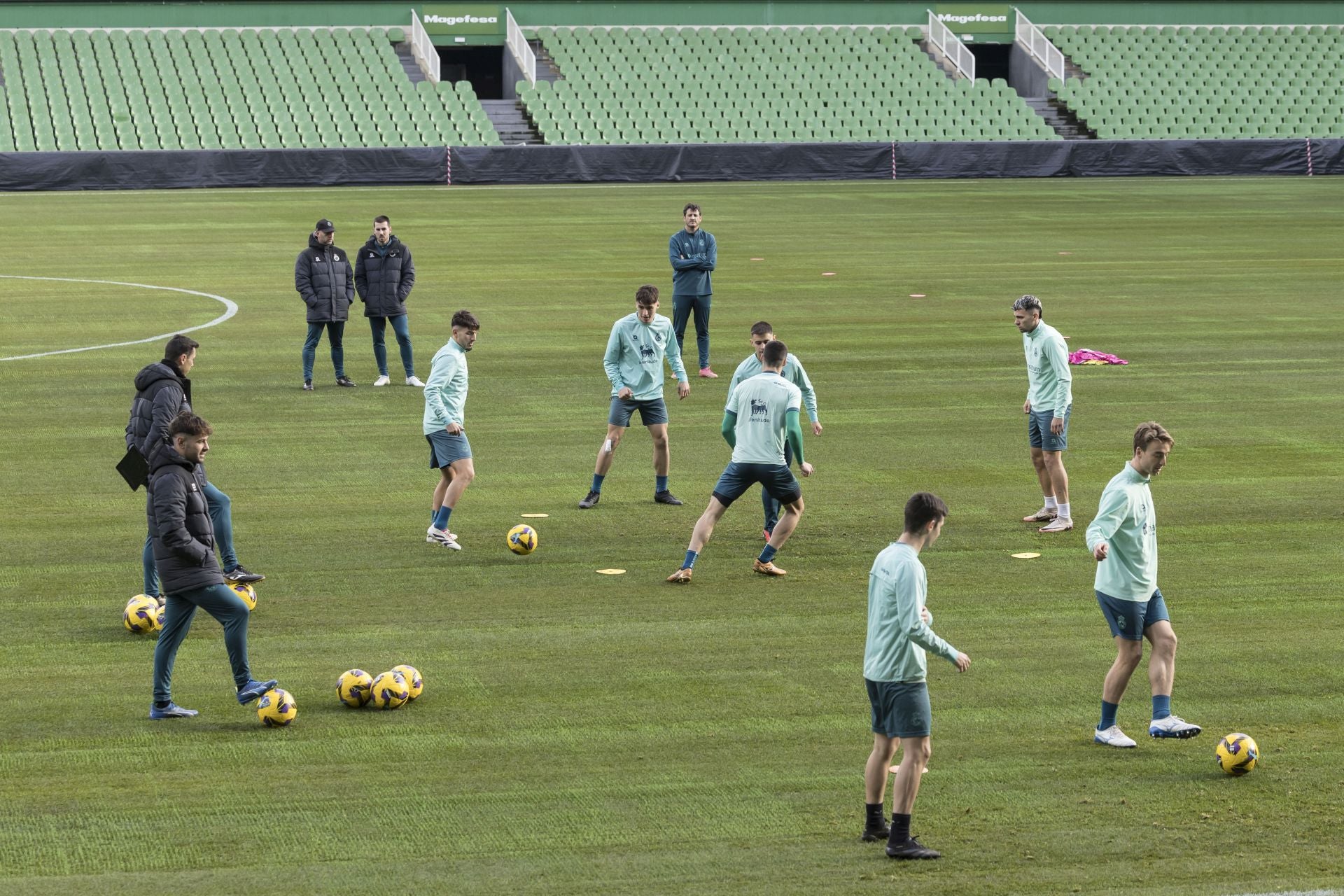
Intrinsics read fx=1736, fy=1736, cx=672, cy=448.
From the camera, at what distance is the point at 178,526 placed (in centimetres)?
1048

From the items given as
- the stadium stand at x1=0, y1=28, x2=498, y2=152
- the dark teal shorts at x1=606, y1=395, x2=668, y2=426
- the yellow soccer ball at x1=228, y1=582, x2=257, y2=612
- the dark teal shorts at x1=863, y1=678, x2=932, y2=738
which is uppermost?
the stadium stand at x1=0, y1=28, x2=498, y2=152

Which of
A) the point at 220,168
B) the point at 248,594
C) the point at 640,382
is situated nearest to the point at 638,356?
the point at 640,382

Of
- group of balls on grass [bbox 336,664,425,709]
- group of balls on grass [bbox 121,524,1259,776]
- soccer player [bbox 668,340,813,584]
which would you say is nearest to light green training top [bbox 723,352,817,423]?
soccer player [bbox 668,340,813,584]

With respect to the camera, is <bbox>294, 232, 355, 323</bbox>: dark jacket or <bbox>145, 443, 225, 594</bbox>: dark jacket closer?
<bbox>145, 443, 225, 594</bbox>: dark jacket

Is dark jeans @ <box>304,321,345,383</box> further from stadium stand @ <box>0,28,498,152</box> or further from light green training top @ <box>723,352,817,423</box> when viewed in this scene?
stadium stand @ <box>0,28,498,152</box>

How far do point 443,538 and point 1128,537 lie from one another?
6.94 m

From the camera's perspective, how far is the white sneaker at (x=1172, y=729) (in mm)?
10414

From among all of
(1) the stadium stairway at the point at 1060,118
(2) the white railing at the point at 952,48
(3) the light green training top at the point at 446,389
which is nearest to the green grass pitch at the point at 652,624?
(3) the light green training top at the point at 446,389

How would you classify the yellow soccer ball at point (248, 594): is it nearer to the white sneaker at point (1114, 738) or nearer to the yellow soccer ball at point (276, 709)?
the yellow soccer ball at point (276, 709)

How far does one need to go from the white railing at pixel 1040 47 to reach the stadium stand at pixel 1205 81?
69 cm

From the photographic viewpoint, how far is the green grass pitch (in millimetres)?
9008

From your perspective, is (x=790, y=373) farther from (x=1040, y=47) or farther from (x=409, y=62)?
(x=1040, y=47)

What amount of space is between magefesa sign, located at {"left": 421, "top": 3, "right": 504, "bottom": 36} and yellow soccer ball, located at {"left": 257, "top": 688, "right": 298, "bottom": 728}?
5553 cm

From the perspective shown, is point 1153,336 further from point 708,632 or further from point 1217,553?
point 708,632
